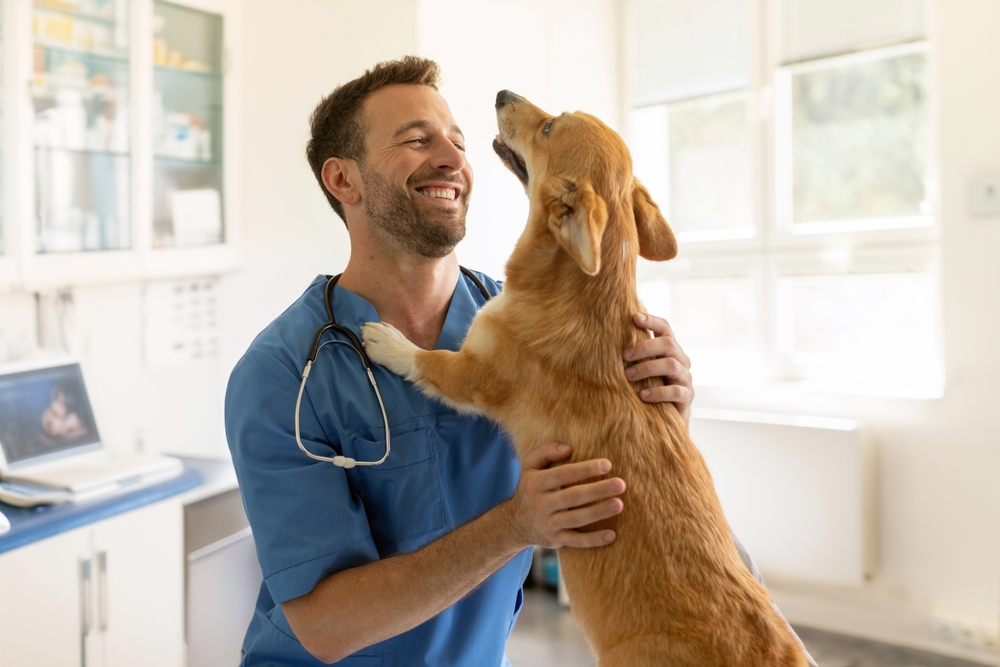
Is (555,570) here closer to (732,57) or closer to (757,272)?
(757,272)

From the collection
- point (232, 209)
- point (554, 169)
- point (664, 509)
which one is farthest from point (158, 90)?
point (664, 509)

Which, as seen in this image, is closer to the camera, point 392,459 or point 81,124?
point 392,459

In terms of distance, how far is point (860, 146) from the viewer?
11.7ft

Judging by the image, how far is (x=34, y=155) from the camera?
2389 mm

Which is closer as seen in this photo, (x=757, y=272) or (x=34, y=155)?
(x=34, y=155)

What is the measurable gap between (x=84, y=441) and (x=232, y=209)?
1.07 meters

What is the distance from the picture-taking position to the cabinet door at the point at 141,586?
2.11 metres

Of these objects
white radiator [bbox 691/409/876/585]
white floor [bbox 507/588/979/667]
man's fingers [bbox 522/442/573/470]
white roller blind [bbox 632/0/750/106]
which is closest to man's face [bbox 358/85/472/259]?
man's fingers [bbox 522/442/573/470]

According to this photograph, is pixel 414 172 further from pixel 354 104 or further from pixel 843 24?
pixel 843 24

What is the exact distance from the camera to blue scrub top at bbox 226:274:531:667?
47.5 inches

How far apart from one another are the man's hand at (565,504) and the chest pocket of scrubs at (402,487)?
0.21 meters

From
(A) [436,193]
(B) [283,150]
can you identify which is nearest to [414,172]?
(A) [436,193]

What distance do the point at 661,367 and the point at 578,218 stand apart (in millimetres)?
277

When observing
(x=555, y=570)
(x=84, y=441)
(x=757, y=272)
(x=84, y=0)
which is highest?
(x=84, y=0)
